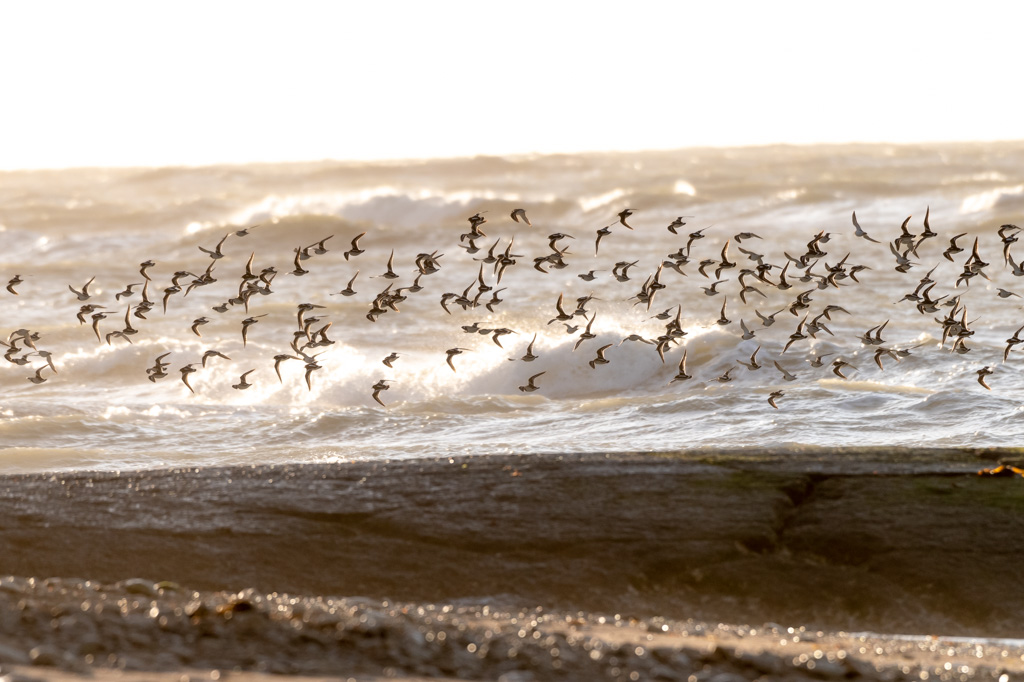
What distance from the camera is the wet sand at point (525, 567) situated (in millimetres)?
4750

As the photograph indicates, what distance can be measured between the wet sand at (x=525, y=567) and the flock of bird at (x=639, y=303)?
8.81ft

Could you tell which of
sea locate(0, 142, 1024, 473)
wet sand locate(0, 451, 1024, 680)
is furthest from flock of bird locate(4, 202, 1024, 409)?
wet sand locate(0, 451, 1024, 680)

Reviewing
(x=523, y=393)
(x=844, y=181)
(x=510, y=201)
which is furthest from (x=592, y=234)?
(x=523, y=393)

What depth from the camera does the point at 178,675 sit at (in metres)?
4.27

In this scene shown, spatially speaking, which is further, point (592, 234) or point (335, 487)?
point (592, 234)

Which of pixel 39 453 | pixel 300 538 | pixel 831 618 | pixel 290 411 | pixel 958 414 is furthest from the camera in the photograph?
pixel 290 411

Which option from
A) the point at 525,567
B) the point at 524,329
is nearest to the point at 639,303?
the point at 524,329

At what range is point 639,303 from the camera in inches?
727

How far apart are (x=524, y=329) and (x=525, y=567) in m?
11.4

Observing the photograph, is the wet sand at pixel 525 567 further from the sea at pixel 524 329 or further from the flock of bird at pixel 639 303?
the flock of bird at pixel 639 303

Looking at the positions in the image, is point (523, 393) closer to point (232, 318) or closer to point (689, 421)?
point (689, 421)

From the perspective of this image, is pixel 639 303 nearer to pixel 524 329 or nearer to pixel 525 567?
pixel 524 329

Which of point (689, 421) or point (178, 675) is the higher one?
point (178, 675)

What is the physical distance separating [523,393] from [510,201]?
947 inches
